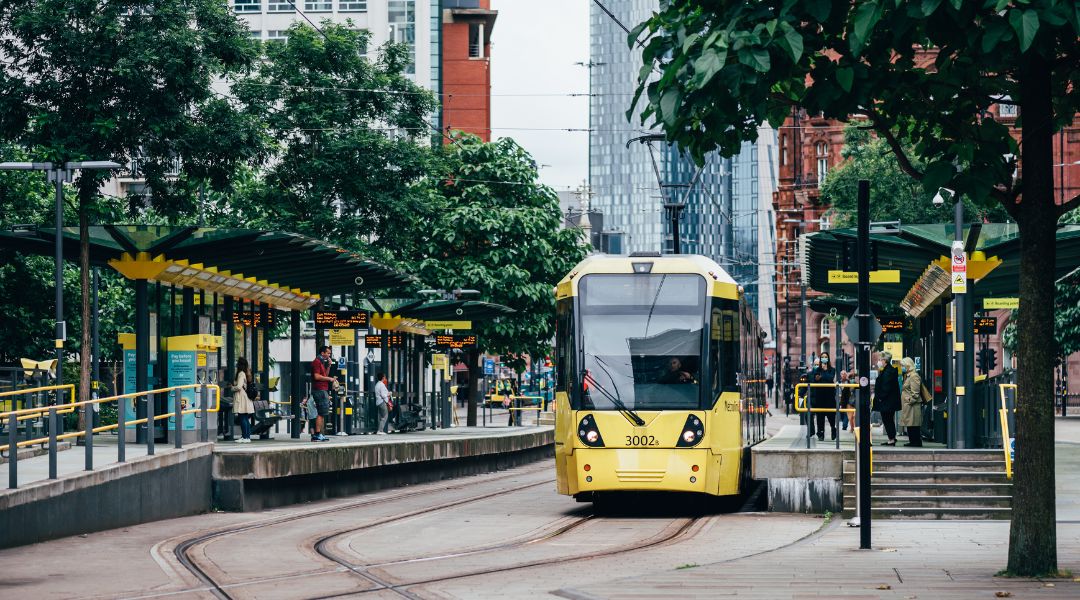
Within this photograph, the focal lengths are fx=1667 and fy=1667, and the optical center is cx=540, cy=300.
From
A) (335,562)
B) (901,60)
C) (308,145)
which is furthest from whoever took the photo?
(308,145)

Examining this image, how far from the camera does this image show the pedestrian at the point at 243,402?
1005 inches

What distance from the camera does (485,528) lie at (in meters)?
19.0

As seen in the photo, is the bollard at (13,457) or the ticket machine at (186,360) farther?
the ticket machine at (186,360)

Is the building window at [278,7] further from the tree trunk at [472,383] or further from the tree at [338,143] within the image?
the tree at [338,143]

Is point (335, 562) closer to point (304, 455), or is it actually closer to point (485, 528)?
point (485, 528)

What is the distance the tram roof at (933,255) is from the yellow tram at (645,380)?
2.61 meters

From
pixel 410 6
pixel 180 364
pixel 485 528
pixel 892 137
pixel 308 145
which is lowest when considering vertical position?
pixel 485 528

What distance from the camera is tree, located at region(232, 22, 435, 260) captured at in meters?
39.6

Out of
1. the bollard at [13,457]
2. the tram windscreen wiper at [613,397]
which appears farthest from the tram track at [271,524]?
the tram windscreen wiper at [613,397]

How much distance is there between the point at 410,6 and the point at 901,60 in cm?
8188

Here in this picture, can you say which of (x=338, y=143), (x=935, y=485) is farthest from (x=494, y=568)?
(x=338, y=143)

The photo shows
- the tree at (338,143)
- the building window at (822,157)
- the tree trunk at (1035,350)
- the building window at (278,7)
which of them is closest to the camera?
the tree trunk at (1035,350)

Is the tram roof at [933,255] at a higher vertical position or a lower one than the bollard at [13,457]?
higher

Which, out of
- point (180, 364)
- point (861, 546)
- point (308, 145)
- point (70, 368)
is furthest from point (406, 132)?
point (861, 546)
